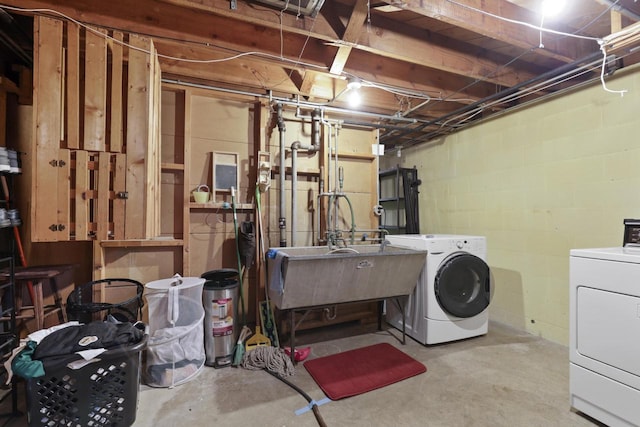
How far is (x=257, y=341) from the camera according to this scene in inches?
96.2

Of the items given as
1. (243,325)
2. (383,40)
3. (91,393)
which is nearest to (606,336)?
(383,40)

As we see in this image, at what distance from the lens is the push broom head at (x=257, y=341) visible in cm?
240

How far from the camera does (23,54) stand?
7.16 ft

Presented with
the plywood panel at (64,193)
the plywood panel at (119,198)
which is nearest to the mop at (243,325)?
the plywood panel at (119,198)

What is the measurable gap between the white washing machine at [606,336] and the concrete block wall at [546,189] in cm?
93

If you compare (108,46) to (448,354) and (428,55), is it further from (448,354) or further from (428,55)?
(448,354)

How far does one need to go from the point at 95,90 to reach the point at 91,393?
1.84 meters

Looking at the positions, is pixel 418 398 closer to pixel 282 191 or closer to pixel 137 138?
pixel 282 191

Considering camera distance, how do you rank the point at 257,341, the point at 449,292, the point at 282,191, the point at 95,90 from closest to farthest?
1. the point at 95,90
2. the point at 257,341
3. the point at 449,292
4. the point at 282,191

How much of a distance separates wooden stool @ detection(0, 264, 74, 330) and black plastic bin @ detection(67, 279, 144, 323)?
17 centimetres

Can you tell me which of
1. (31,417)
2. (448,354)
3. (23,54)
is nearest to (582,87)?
(448,354)

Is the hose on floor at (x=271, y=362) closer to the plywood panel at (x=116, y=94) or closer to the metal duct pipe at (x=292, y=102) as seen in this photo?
the plywood panel at (x=116, y=94)

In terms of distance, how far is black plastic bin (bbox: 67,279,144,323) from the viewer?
6.39ft

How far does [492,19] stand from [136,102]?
8.28 feet
